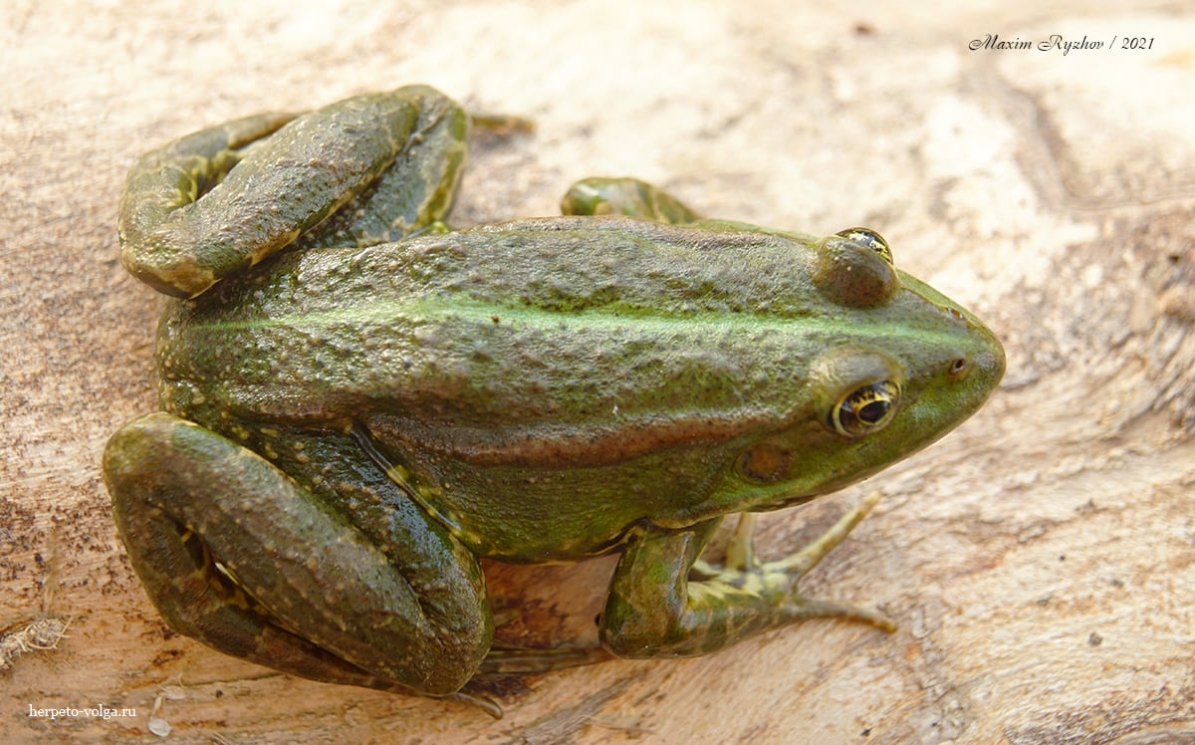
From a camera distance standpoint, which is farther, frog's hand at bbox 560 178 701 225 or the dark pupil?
frog's hand at bbox 560 178 701 225

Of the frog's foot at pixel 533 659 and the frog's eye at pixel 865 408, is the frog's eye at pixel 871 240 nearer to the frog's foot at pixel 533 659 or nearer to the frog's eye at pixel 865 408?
the frog's eye at pixel 865 408

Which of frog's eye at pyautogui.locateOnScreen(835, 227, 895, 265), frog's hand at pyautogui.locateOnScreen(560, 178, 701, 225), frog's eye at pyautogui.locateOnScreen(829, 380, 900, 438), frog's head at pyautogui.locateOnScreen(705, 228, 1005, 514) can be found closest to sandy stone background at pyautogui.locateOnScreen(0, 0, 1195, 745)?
frog's hand at pyautogui.locateOnScreen(560, 178, 701, 225)

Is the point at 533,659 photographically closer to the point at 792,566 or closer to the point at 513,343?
the point at 792,566

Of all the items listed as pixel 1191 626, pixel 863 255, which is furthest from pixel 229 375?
pixel 1191 626

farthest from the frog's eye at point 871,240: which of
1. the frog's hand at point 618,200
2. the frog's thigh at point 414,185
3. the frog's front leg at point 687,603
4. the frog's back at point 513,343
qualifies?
the frog's thigh at point 414,185

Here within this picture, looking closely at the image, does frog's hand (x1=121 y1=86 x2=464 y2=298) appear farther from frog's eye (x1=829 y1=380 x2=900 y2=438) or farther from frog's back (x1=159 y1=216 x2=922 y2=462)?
frog's eye (x1=829 y1=380 x2=900 y2=438)

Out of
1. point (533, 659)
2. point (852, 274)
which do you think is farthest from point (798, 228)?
point (533, 659)

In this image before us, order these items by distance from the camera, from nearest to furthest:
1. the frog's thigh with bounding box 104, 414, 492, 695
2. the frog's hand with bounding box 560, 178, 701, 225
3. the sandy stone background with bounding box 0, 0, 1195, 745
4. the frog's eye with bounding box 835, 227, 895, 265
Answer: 1. the frog's thigh with bounding box 104, 414, 492, 695
2. the frog's eye with bounding box 835, 227, 895, 265
3. the sandy stone background with bounding box 0, 0, 1195, 745
4. the frog's hand with bounding box 560, 178, 701, 225
